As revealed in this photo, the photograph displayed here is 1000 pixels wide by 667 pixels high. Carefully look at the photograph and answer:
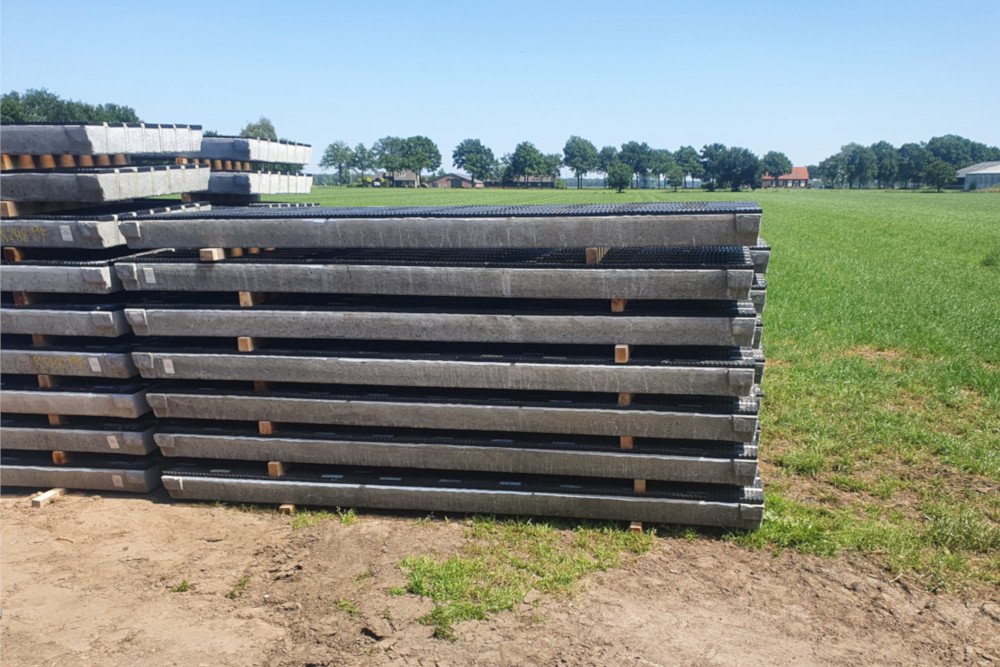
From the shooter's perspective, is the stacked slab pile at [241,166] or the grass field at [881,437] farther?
the stacked slab pile at [241,166]

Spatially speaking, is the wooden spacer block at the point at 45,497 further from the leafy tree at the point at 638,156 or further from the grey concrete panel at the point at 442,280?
the leafy tree at the point at 638,156

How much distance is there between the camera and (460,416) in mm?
4750

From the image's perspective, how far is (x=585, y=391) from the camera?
4.67 m

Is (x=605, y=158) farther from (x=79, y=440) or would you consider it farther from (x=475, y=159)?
(x=79, y=440)

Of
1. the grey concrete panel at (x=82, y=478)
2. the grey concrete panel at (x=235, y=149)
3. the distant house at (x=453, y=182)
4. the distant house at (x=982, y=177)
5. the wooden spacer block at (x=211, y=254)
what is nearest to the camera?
the wooden spacer block at (x=211, y=254)

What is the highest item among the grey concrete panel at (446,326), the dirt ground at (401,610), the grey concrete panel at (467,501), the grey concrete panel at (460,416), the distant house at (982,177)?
the distant house at (982,177)

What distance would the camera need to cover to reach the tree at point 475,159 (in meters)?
145

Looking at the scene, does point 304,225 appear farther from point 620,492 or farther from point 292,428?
point 620,492

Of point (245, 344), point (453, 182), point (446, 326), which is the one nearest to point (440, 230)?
point (446, 326)

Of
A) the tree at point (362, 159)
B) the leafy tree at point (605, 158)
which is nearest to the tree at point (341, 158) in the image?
the tree at point (362, 159)

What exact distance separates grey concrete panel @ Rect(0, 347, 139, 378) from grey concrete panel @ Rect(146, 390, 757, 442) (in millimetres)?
360

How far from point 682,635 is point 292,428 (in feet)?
11.1

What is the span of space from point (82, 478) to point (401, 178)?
5241 inches

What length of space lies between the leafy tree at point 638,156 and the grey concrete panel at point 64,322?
14231cm
